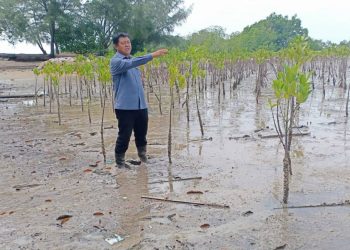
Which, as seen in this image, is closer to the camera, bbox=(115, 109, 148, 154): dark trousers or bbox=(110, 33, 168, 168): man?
bbox=(110, 33, 168, 168): man

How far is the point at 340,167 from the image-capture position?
17.3 ft

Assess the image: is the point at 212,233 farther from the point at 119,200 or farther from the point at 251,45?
the point at 251,45

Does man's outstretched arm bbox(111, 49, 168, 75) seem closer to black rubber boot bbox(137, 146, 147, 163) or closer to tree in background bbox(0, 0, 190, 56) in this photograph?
black rubber boot bbox(137, 146, 147, 163)

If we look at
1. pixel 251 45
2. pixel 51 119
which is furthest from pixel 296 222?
pixel 251 45

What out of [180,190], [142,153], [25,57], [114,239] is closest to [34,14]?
[25,57]

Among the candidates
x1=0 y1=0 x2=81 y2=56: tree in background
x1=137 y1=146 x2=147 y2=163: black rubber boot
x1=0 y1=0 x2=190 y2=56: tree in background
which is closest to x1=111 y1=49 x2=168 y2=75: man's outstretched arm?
x1=137 y1=146 x2=147 y2=163: black rubber boot

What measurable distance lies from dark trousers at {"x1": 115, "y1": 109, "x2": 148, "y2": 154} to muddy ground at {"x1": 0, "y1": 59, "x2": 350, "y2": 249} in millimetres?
336

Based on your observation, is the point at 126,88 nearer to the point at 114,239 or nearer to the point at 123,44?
the point at 123,44

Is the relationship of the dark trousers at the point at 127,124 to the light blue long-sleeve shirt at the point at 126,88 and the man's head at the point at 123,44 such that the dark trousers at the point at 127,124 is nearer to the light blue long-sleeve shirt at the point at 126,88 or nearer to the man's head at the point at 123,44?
the light blue long-sleeve shirt at the point at 126,88

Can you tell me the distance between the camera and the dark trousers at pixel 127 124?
5.55m

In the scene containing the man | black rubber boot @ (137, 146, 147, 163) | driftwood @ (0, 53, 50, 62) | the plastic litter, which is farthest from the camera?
driftwood @ (0, 53, 50, 62)

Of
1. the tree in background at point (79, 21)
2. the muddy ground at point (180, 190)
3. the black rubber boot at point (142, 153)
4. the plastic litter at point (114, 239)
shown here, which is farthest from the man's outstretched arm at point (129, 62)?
the tree in background at point (79, 21)

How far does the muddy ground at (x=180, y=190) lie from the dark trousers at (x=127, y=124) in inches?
13.2

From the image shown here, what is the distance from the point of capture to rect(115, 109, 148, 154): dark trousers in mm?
5551
